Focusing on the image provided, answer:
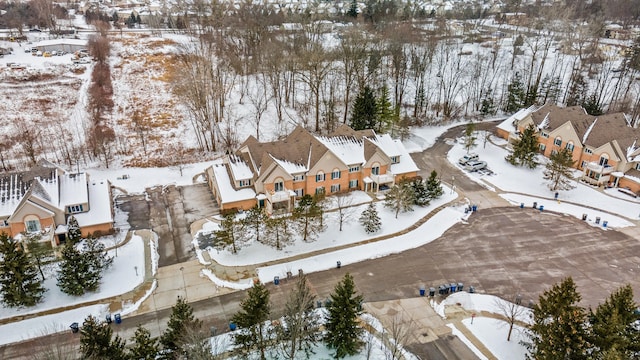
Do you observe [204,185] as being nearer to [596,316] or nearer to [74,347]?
[74,347]

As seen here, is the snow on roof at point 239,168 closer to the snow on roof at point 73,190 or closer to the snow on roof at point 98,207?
the snow on roof at point 98,207

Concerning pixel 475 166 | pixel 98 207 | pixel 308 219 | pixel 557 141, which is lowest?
pixel 475 166

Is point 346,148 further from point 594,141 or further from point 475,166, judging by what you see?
point 594,141

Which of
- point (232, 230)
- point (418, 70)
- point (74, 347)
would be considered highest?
point (418, 70)

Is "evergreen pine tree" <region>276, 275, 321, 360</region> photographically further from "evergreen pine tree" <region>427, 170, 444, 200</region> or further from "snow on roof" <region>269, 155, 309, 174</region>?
"evergreen pine tree" <region>427, 170, 444, 200</region>

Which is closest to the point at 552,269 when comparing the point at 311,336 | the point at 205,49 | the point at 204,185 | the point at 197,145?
the point at 311,336

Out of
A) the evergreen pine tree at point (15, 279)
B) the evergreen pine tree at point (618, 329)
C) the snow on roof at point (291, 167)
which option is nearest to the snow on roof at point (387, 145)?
the snow on roof at point (291, 167)

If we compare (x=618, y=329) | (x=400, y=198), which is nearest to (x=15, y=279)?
(x=400, y=198)
